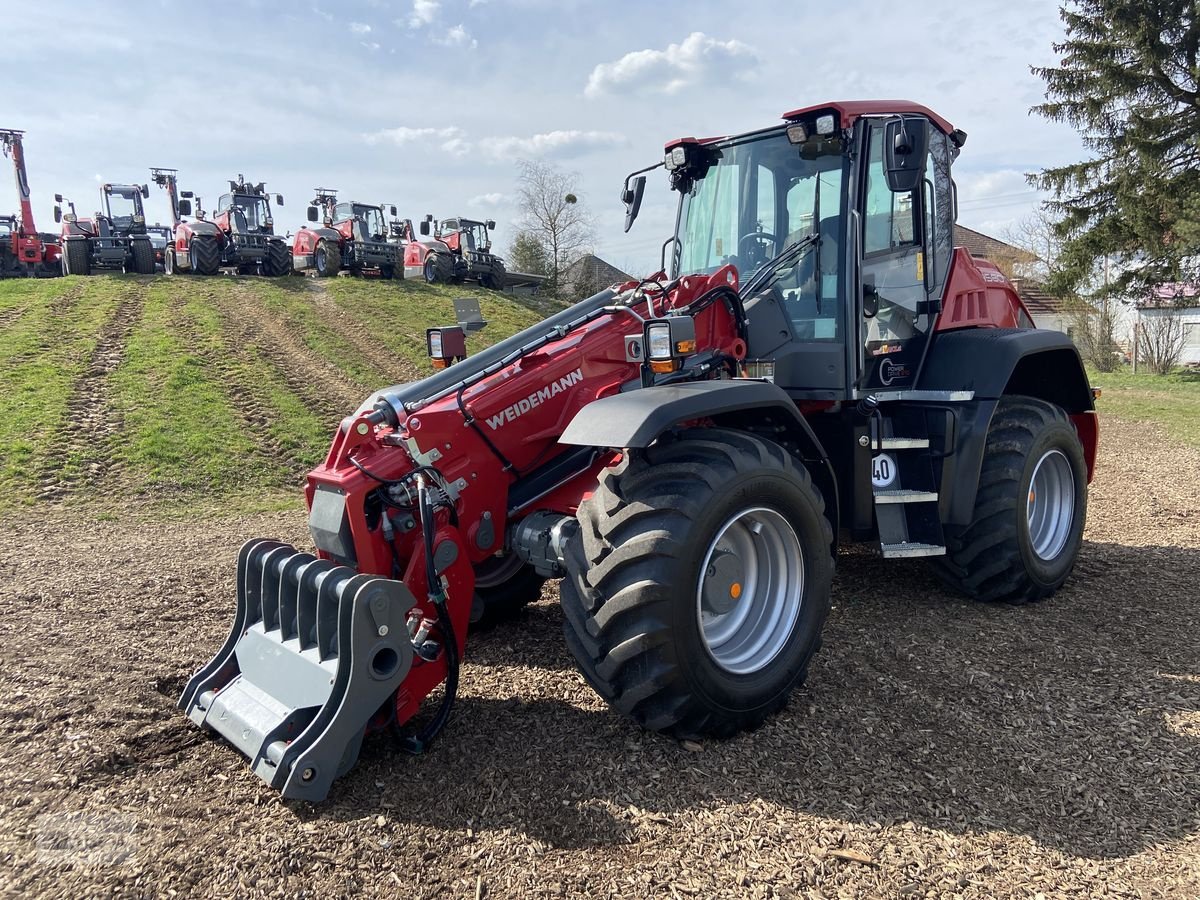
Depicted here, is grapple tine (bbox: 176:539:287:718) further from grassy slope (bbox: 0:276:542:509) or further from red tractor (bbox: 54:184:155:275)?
red tractor (bbox: 54:184:155:275)

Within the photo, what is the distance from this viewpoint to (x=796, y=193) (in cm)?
481

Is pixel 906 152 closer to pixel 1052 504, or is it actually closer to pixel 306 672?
pixel 1052 504

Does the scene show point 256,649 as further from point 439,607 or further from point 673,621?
point 673,621

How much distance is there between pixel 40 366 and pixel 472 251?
14699 millimetres

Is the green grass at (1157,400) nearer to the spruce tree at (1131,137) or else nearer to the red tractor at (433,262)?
the spruce tree at (1131,137)

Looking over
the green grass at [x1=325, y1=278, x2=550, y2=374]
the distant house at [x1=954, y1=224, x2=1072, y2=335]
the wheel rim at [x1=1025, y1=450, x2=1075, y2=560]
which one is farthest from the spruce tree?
the wheel rim at [x1=1025, y1=450, x2=1075, y2=560]

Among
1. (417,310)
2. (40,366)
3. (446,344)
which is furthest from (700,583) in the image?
(417,310)

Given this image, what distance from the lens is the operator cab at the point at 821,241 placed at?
4664 mm

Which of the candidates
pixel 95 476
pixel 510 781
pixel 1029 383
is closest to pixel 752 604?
pixel 510 781

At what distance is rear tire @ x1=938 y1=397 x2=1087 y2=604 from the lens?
5000 millimetres

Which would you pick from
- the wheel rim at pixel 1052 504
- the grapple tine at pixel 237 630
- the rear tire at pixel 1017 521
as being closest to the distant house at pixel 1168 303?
the wheel rim at pixel 1052 504

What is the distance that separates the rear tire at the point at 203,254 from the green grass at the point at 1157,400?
21.8 metres

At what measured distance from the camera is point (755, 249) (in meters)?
4.89

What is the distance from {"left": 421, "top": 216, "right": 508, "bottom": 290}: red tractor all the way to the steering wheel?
70.5 ft
